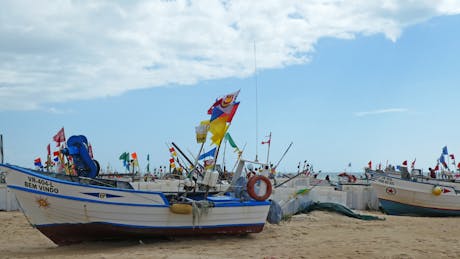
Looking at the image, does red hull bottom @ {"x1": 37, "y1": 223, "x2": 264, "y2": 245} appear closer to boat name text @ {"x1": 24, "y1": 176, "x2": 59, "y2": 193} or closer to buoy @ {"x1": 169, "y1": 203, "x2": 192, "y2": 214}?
buoy @ {"x1": 169, "y1": 203, "x2": 192, "y2": 214}

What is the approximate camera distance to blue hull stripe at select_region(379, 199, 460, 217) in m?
22.5

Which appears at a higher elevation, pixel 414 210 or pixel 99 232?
pixel 99 232

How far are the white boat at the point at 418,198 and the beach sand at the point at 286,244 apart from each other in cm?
574

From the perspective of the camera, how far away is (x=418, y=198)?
22.5m

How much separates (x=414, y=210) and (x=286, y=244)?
1208 centimetres

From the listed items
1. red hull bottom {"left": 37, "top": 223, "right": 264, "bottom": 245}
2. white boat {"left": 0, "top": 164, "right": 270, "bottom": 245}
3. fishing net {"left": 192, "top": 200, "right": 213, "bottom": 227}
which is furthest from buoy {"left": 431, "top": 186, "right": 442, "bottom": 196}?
red hull bottom {"left": 37, "top": 223, "right": 264, "bottom": 245}

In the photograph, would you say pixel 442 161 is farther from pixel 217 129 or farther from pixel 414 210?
pixel 217 129

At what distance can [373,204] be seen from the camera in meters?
24.2

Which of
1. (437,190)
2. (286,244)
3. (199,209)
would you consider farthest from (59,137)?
(437,190)

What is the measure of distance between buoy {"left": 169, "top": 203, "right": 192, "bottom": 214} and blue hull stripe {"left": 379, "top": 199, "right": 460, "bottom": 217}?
1311 centimetres

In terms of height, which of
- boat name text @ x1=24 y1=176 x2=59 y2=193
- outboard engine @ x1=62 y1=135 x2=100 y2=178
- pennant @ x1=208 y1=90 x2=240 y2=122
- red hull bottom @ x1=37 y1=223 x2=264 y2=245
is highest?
pennant @ x1=208 y1=90 x2=240 y2=122

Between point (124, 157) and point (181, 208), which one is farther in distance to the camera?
point (124, 157)

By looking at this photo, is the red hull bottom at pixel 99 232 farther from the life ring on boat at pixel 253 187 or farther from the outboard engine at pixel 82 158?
the life ring on boat at pixel 253 187

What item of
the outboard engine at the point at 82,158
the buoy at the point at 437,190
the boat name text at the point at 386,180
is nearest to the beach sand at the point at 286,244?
the outboard engine at the point at 82,158
